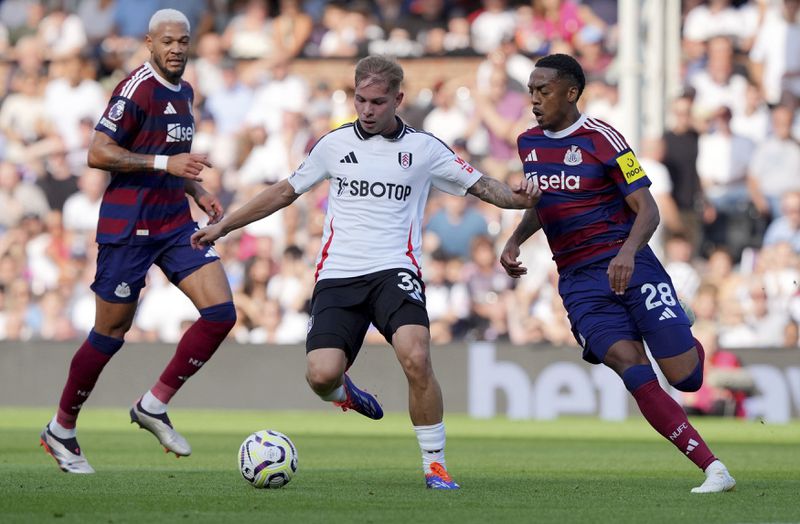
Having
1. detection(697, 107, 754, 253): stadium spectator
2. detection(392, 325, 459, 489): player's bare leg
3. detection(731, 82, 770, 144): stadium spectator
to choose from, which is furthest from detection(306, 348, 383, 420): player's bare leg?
detection(731, 82, 770, 144): stadium spectator

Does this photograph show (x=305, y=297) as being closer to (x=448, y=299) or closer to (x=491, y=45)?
(x=448, y=299)

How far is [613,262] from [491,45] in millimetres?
13166

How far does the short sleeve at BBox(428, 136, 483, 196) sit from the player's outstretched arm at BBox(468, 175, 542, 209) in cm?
5

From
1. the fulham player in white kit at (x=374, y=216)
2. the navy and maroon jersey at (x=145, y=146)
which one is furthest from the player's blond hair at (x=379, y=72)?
the navy and maroon jersey at (x=145, y=146)

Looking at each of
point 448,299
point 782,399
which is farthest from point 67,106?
point 782,399

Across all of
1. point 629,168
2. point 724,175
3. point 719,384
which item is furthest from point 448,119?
point 629,168

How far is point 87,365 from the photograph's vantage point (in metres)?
9.91

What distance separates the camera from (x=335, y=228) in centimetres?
873

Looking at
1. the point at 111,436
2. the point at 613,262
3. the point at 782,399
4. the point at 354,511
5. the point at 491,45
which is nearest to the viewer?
the point at 354,511

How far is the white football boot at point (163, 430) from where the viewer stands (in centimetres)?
1000

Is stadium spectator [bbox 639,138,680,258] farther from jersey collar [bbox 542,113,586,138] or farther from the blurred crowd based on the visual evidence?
jersey collar [bbox 542,113,586,138]

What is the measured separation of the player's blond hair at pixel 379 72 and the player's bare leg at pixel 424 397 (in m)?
1.39

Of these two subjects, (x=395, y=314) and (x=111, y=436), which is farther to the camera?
(x=111, y=436)

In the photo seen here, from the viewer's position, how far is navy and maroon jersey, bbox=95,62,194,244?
977cm
